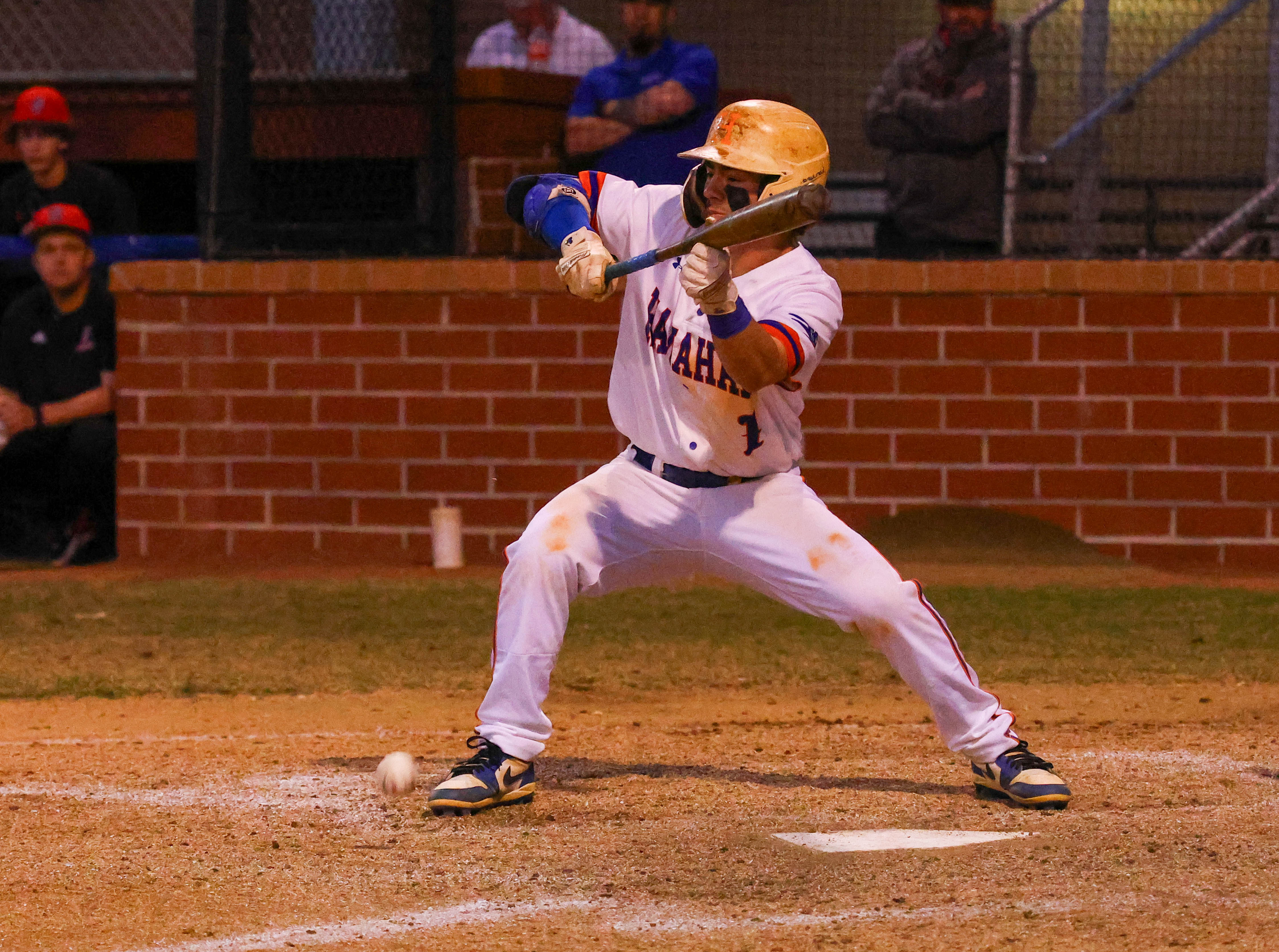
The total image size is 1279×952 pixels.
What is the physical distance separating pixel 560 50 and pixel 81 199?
8.96ft

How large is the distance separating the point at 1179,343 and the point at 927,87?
1.81 meters

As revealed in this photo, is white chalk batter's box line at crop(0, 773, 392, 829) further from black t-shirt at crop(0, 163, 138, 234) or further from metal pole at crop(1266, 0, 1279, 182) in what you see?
metal pole at crop(1266, 0, 1279, 182)

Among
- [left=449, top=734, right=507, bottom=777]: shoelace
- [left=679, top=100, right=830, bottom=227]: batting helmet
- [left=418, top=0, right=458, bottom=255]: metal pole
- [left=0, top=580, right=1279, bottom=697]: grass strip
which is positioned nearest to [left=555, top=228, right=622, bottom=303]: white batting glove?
[left=679, top=100, right=830, bottom=227]: batting helmet

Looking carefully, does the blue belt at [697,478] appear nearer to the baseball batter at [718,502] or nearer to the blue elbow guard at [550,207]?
the baseball batter at [718,502]

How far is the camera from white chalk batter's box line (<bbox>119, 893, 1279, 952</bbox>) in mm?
3439

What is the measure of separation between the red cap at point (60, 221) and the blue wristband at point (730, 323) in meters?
5.91

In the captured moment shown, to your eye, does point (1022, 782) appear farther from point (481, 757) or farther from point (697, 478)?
point (481, 757)

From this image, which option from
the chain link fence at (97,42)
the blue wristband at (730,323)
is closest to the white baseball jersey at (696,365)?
the blue wristband at (730,323)

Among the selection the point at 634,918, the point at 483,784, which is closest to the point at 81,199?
the point at 483,784

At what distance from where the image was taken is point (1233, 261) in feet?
29.1

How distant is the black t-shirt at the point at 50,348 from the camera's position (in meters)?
9.34

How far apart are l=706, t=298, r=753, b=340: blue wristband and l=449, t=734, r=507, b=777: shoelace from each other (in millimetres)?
1175

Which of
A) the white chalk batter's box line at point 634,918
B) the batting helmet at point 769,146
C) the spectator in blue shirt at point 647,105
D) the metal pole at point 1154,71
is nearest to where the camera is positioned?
the white chalk batter's box line at point 634,918

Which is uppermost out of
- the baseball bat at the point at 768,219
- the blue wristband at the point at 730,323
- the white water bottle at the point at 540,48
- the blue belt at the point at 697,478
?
the white water bottle at the point at 540,48
